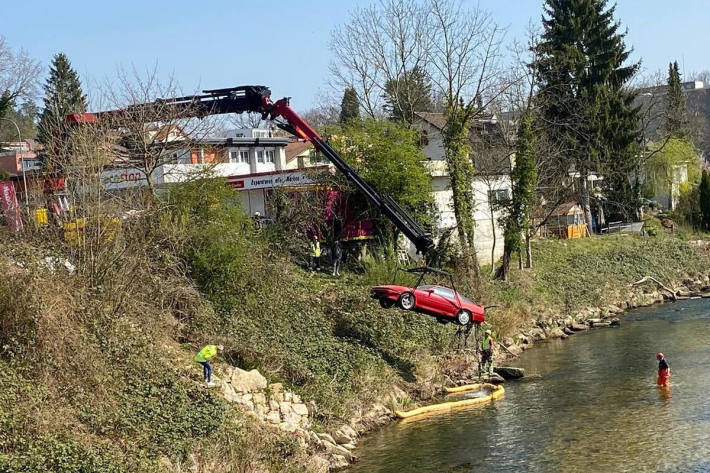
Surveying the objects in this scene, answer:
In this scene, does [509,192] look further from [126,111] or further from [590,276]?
[126,111]

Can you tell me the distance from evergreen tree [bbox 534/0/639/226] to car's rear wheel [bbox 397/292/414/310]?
25552mm

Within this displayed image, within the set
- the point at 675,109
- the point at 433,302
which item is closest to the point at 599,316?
the point at 433,302

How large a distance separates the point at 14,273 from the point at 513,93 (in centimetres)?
2941

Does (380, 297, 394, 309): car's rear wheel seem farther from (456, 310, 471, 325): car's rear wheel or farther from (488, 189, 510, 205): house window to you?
(488, 189, 510, 205): house window

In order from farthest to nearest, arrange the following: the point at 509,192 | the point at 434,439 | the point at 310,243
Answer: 1. the point at 509,192
2. the point at 310,243
3. the point at 434,439

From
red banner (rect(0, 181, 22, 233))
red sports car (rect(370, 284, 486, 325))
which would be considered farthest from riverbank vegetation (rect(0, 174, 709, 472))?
red sports car (rect(370, 284, 486, 325))

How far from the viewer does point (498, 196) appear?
43.4 meters

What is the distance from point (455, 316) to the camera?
25422 mm

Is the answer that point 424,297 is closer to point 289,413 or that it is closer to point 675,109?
point 289,413

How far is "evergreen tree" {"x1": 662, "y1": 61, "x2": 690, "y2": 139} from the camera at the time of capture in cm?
6481

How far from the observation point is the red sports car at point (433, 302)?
2481 centimetres

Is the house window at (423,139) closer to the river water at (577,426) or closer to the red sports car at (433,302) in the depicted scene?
the river water at (577,426)

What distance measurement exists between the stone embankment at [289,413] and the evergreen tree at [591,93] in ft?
101

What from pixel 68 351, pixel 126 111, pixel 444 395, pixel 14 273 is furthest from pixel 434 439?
pixel 126 111
